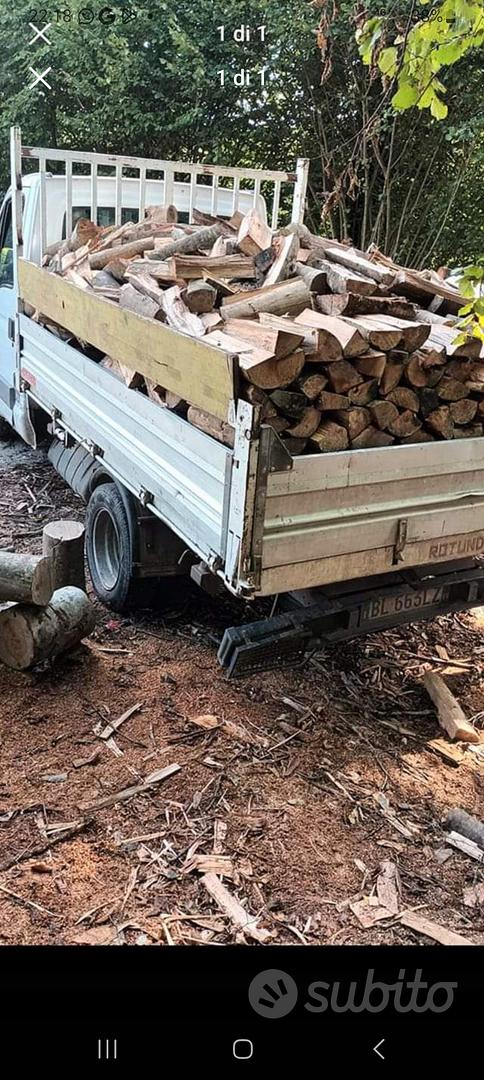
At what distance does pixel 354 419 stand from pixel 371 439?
165 mm

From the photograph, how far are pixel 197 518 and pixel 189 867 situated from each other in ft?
4.73

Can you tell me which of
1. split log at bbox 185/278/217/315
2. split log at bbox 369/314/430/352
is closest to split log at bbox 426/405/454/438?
split log at bbox 369/314/430/352

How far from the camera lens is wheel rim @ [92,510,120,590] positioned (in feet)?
15.7

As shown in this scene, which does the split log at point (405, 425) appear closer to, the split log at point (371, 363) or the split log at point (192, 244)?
the split log at point (371, 363)

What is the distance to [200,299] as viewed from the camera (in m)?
3.82

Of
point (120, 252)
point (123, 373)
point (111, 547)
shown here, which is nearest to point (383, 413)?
point (123, 373)

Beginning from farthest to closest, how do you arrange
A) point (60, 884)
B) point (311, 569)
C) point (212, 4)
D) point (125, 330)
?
point (212, 4)
point (125, 330)
point (311, 569)
point (60, 884)

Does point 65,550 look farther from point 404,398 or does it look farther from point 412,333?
point 412,333

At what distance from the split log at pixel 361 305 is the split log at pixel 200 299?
0.51 metres

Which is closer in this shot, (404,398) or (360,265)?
(404,398)

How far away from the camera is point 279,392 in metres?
3.11

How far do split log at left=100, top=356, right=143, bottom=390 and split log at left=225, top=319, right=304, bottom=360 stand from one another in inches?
28.2

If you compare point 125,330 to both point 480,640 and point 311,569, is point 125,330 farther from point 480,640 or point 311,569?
point 480,640
